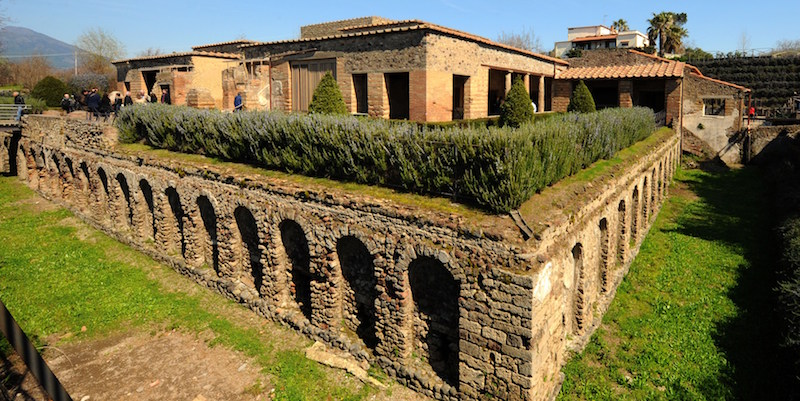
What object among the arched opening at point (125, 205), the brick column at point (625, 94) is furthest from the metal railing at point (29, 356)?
the brick column at point (625, 94)

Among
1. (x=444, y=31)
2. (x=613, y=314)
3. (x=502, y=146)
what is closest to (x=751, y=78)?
(x=444, y=31)

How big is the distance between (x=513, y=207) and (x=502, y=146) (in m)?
1.05

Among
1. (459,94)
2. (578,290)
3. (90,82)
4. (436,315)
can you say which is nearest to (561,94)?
(459,94)

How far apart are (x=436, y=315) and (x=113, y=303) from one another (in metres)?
8.95

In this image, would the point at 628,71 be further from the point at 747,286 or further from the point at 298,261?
the point at 298,261

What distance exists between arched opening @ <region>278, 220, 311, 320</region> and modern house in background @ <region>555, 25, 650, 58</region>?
167ft

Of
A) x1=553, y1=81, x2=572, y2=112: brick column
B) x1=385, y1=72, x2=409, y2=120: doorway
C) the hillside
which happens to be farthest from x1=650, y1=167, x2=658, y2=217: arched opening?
the hillside

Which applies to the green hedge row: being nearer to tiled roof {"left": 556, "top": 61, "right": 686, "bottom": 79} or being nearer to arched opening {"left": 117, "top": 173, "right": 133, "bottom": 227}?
arched opening {"left": 117, "top": 173, "right": 133, "bottom": 227}

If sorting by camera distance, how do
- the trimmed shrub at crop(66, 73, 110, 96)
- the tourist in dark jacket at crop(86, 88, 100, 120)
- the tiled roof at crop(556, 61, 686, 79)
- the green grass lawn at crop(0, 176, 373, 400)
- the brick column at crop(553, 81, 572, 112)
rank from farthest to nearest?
the trimmed shrub at crop(66, 73, 110, 96) → the brick column at crop(553, 81, 572, 112) → the tiled roof at crop(556, 61, 686, 79) → the tourist in dark jacket at crop(86, 88, 100, 120) → the green grass lawn at crop(0, 176, 373, 400)

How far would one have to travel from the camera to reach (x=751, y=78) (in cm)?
4306

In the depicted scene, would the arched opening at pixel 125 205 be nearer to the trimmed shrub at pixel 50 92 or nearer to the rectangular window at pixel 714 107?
the trimmed shrub at pixel 50 92

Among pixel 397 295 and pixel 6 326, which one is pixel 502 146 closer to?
pixel 397 295

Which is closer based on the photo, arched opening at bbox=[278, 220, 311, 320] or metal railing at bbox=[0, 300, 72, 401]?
metal railing at bbox=[0, 300, 72, 401]

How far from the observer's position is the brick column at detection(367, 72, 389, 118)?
18295 millimetres
